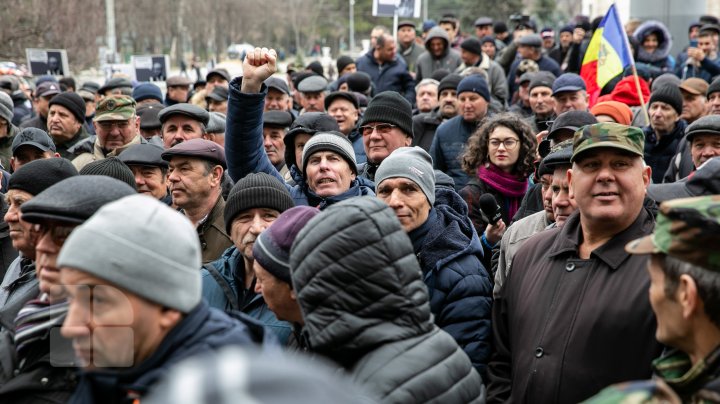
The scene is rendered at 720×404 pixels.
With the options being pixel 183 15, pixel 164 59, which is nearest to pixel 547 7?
pixel 183 15

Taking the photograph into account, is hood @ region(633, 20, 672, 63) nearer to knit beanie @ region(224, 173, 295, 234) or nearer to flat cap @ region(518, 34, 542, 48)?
flat cap @ region(518, 34, 542, 48)

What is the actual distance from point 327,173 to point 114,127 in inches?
111

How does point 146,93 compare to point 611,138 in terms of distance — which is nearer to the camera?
point 611,138

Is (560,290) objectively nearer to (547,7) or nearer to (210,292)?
(210,292)

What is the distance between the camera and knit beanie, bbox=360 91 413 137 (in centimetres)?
656

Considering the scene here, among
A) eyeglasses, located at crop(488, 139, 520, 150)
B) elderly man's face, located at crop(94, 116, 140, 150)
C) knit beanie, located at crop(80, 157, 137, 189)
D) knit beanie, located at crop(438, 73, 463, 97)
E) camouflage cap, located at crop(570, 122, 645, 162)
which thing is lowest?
elderly man's face, located at crop(94, 116, 140, 150)

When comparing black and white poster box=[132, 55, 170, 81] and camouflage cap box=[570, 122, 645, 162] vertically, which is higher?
camouflage cap box=[570, 122, 645, 162]

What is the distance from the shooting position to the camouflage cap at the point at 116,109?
7434 mm

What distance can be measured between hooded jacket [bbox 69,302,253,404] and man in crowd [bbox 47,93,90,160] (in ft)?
22.2

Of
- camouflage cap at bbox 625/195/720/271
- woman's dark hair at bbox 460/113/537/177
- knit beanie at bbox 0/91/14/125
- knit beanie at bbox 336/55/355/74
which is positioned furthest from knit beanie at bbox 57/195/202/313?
knit beanie at bbox 336/55/355/74

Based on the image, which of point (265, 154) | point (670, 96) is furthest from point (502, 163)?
point (670, 96)

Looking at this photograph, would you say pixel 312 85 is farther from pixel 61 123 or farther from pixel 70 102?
Answer: pixel 61 123

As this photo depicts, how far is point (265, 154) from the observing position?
5512 mm

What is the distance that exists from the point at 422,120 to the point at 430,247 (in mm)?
5310
